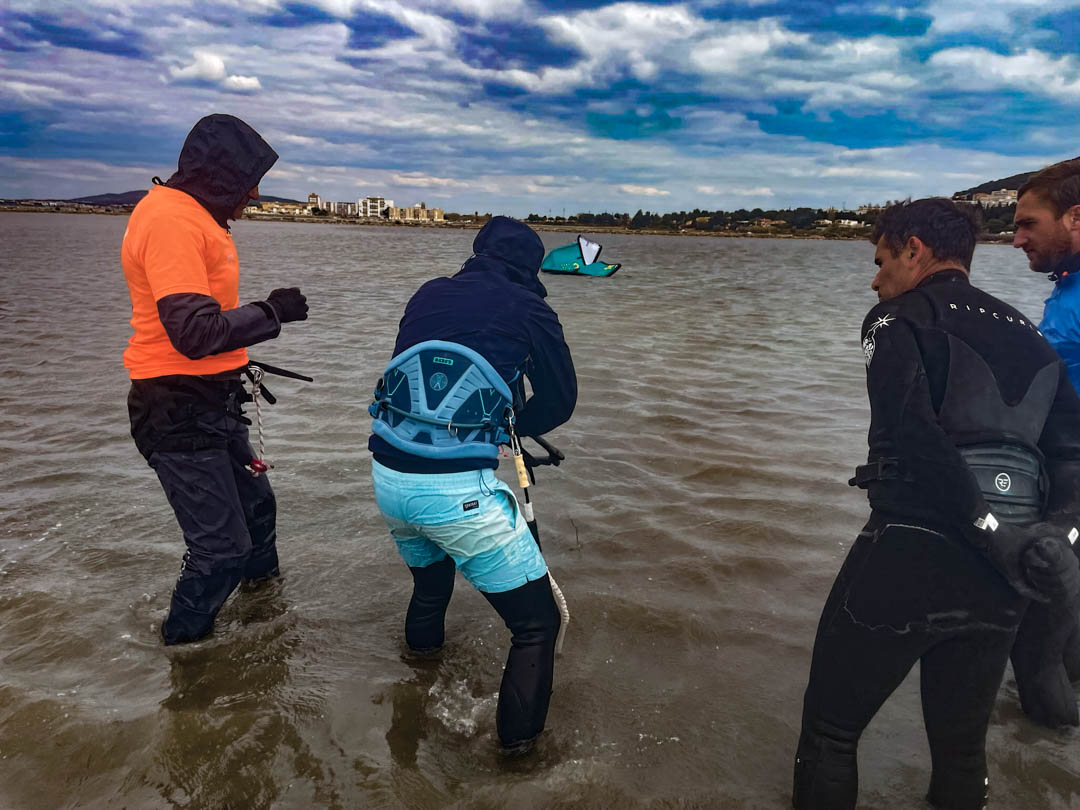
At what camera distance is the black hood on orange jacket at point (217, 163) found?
3760 mm

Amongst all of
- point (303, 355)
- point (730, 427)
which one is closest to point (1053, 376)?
point (730, 427)

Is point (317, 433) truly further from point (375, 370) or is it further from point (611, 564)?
point (611, 564)

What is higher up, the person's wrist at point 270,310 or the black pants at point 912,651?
the person's wrist at point 270,310

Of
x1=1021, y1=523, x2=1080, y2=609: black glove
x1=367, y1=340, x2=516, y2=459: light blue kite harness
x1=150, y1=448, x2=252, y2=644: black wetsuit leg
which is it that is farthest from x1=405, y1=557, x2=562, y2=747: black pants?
x1=1021, y1=523, x2=1080, y2=609: black glove

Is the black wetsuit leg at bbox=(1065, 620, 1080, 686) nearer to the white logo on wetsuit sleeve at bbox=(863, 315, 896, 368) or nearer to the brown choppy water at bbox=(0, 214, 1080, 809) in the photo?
the brown choppy water at bbox=(0, 214, 1080, 809)

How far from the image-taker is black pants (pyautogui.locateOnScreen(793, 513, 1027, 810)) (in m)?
2.71

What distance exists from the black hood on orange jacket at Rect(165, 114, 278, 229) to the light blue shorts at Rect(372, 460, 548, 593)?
1799mm

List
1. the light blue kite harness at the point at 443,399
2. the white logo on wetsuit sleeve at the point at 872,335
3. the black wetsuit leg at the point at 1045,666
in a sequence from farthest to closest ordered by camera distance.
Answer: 1. the black wetsuit leg at the point at 1045,666
2. the light blue kite harness at the point at 443,399
3. the white logo on wetsuit sleeve at the point at 872,335

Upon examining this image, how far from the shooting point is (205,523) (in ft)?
12.8

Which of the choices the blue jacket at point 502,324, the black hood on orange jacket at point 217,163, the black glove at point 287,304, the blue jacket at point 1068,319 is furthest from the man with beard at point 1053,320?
the black hood on orange jacket at point 217,163

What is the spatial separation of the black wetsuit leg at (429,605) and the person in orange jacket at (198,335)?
1.06 meters

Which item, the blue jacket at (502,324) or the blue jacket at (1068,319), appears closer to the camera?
the blue jacket at (502,324)

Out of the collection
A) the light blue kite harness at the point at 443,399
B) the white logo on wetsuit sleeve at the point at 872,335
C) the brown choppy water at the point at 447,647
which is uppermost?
the white logo on wetsuit sleeve at the point at 872,335

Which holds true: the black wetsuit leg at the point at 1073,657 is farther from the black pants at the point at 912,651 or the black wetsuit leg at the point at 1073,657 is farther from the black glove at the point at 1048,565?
the black glove at the point at 1048,565
